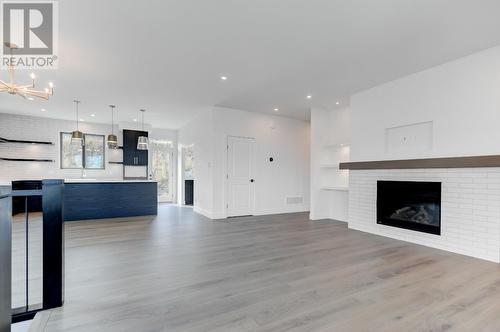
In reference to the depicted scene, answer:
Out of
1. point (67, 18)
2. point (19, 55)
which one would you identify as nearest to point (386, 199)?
point (67, 18)

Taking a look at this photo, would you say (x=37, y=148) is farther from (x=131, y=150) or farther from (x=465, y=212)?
(x=465, y=212)

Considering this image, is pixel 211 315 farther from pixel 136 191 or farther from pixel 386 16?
pixel 136 191

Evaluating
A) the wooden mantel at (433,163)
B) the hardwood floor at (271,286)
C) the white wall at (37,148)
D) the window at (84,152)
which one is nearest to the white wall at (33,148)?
the white wall at (37,148)

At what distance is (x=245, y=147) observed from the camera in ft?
22.1

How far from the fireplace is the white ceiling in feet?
6.59

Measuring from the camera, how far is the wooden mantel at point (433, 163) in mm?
3311

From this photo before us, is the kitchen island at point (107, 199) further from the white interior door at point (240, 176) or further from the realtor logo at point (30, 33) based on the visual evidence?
the realtor logo at point (30, 33)

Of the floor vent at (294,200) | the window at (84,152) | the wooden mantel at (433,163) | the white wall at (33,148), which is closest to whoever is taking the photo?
the wooden mantel at (433,163)

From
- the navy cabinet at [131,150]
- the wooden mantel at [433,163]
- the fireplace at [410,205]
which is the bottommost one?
the fireplace at [410,205]

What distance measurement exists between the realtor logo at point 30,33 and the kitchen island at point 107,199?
3148 millimetres

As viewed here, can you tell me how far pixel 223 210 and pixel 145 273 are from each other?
11.8 feet

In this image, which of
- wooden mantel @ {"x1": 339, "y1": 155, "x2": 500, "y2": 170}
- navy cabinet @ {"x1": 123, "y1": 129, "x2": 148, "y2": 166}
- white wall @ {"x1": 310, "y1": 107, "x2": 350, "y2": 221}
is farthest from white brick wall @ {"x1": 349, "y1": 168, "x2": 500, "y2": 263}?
navy cabinet @ {"x1": 123, "y1": 129, "x2": 148, "y2": 166}

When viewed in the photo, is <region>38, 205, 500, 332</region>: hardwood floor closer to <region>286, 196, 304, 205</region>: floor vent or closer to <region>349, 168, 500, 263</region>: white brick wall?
<region>349, 168, 500, 263</region>: white brick wall

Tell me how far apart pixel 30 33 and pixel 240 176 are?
15.9 feet
